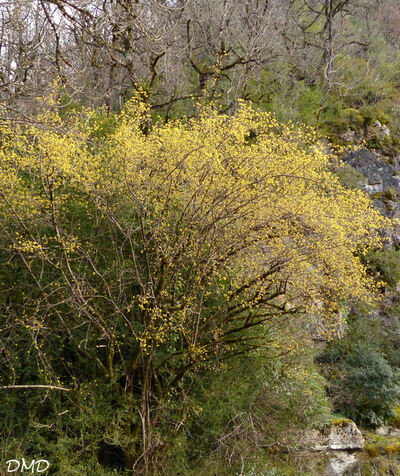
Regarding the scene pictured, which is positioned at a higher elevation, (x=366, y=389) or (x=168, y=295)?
(x=168, y=295)

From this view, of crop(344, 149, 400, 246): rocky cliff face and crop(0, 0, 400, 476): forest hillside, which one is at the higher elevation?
crop(344, 149, 400, 246): rocky cliff face

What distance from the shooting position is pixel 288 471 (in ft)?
21.5

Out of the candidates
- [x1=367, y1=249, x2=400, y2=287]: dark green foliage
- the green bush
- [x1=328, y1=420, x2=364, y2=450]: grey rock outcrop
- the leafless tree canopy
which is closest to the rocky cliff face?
[x1=367, y1=249, x2=400, y2=287]: dark green foliage

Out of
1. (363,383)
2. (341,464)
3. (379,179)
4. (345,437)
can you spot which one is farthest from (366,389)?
(379,179)

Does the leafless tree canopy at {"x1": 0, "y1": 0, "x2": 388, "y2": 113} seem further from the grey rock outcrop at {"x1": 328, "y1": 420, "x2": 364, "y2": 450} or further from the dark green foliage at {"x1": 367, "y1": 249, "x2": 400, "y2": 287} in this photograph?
the grey rock outcrop at {"x1": 328, "y1": 420, "x2": 364, "y2": 450}

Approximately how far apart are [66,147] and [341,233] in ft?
12.6

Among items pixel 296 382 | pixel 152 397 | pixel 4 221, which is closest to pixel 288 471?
pixel 296 382

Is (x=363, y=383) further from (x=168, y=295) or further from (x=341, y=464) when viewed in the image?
(x=168, y=295)

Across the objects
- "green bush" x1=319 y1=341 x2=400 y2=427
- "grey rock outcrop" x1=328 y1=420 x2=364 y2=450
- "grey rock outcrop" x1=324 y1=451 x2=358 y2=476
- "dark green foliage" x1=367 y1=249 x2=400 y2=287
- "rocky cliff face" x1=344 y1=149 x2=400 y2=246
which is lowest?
"grey rock outcrop" x1=324 y1=451 x2=358 y2=476

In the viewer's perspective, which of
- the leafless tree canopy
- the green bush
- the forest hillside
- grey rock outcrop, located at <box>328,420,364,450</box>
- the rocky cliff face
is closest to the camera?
the forest hillside

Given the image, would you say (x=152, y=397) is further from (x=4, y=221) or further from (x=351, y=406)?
(x=351, y=406)

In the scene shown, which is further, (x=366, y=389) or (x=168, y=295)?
(x=366, y=389)

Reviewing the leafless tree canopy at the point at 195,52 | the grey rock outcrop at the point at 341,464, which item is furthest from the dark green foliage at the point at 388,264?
the leafless tree canopy at the point at 195,52

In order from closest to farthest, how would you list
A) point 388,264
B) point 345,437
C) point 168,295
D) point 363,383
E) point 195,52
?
point 168,295 < point 345,437 < point 363,383 < point 388,264 < point 195,52
